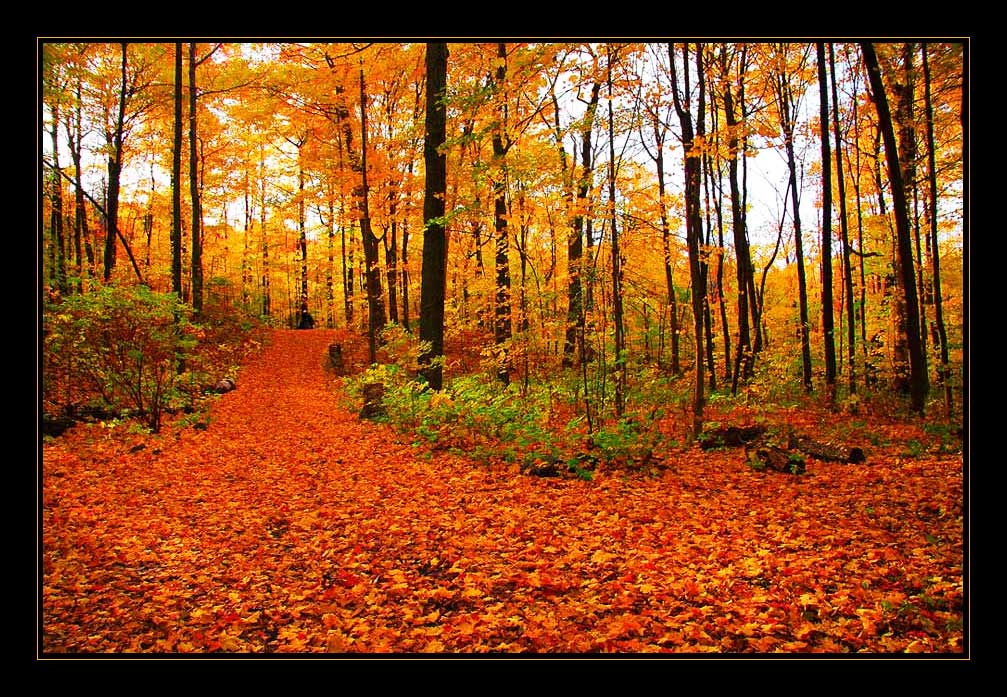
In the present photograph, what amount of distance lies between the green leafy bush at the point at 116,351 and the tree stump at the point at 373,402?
2.98m

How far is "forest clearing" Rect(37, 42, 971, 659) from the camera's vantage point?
309 cm

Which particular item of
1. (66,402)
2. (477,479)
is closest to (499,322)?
(477,479)

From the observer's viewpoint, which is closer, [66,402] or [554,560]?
[554,560]

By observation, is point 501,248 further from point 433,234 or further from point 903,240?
point 903,240

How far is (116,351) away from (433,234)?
503cm

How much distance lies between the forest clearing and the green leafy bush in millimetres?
45

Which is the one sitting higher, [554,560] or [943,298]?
[943,298]

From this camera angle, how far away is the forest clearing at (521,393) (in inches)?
122

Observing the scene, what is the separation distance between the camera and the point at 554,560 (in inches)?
144

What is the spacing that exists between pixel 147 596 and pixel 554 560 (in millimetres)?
2660

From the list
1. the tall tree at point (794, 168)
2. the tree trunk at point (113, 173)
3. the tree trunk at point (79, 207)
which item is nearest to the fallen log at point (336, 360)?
the tree trunk at point (113, 173)

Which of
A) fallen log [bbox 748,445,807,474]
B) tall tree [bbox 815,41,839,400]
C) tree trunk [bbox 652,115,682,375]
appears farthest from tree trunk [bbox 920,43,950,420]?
tree trunk [bbox 652,115,682,375]
